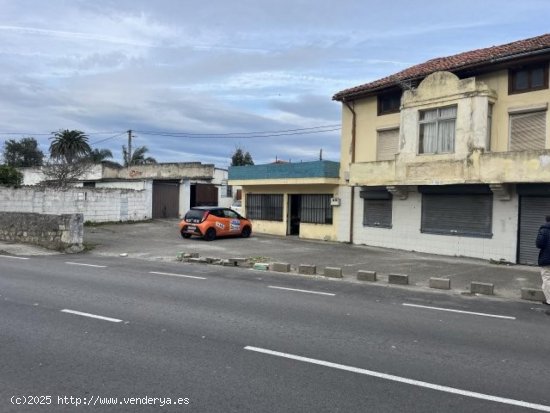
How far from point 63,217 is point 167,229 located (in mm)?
8643

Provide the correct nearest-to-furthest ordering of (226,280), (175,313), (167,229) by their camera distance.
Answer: (175,313) → (226,280) → (167,229)

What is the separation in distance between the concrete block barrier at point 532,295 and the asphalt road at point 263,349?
716 millimetres

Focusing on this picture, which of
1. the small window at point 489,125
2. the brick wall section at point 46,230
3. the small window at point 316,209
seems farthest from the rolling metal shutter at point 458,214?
the brick wall section at point 46,230

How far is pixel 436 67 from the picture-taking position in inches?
747

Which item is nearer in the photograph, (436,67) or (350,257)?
(350,257)

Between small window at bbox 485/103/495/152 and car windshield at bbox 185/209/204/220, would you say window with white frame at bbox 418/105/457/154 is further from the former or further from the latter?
car windshield at bbox 185/209/204/220

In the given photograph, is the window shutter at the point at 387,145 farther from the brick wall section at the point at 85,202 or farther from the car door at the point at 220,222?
the brick wall section at the point at 85,202

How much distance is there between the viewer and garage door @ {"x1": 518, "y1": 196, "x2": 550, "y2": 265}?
15.9 metres

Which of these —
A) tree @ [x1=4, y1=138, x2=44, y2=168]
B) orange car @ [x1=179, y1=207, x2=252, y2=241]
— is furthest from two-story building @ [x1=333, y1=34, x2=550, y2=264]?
tree @ [x1=4, y1=138, x2=44, y2=168]

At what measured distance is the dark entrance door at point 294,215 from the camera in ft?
84.0

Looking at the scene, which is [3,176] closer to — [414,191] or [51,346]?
[414,191]

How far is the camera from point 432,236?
18.9 meters

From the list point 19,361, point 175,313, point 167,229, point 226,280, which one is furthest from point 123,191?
point 19,361

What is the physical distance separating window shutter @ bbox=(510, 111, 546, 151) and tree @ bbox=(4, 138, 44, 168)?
5640cm
